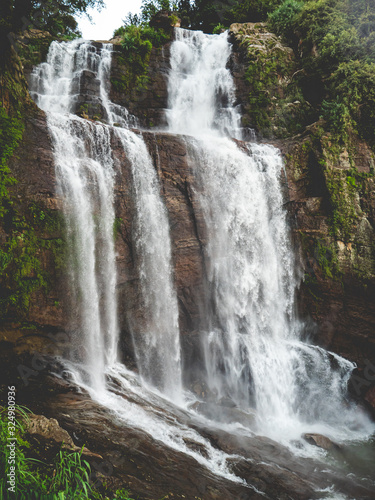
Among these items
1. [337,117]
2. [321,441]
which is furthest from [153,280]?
[337,117]

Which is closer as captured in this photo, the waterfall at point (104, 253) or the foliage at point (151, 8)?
the waterfall at point (104, 253)

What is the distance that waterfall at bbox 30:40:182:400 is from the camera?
30.3 feet

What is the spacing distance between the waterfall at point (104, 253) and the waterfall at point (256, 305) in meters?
1.53

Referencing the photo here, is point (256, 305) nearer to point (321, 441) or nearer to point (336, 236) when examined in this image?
point (336, 236)

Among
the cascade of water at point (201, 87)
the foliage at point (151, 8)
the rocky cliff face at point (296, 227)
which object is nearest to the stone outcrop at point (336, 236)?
the rocky cliff face at point (296, 227)

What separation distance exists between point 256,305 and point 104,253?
5586 millimetres

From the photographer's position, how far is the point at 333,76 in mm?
15062

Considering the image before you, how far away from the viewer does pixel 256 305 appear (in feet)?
39.4

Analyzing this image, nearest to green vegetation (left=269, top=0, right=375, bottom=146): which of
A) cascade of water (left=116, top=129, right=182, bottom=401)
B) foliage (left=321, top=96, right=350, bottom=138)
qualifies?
foliage (left=321, top=96, right=350, bottom=138)

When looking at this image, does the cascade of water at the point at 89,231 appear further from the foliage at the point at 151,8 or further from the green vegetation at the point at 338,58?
the foliage at the point at 151,8

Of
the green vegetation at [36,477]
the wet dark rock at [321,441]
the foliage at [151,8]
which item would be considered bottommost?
the wet dark rock at [321,441]

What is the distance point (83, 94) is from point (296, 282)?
12.2 meters

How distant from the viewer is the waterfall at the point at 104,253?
30.3ft

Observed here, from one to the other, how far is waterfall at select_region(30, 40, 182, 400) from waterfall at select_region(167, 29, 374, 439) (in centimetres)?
153
